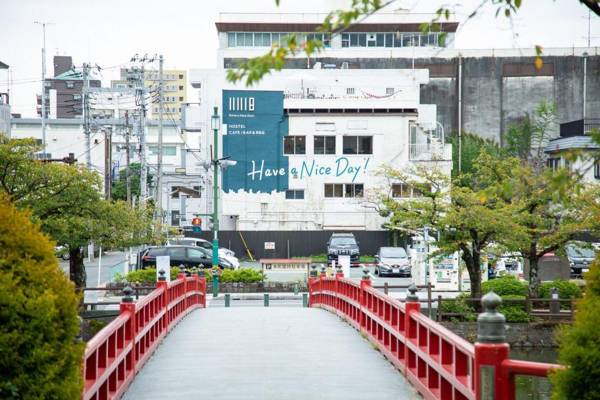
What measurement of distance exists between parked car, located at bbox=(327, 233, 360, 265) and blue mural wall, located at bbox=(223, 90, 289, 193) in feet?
27.4

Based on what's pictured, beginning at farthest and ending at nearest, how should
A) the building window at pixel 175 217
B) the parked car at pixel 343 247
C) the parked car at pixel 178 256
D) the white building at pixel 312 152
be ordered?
the building window at pixel 175 217 < the white building at pixel 312 152 < the parked car at pixel 343 247 < the parked car at pixel 178 256

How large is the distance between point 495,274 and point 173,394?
35471mm

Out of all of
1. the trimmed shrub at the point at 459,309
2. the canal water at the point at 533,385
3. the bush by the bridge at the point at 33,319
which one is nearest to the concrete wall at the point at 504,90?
the trimmed shrub at the point at 459,309

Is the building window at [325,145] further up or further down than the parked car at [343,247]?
further up

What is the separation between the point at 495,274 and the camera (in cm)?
4603

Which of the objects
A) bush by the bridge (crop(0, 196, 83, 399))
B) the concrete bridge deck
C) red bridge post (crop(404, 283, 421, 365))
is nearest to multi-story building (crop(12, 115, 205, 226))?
the concrete bridge deck

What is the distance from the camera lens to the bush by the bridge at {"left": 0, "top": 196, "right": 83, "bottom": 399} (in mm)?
7004

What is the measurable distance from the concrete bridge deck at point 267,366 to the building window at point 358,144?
151ft

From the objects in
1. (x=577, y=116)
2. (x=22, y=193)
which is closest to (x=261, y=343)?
(x=22, y=193)

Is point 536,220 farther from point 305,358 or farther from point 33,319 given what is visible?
point 33,319

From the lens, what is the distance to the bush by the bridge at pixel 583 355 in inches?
257

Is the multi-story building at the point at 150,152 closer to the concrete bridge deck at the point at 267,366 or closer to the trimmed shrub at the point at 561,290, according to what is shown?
the trimmed shrub at the point at 561,290

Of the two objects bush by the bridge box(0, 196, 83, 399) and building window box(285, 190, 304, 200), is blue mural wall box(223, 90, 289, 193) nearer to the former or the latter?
building window box(285, 190, 304, 200)

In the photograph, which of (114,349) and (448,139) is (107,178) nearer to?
(448,139)
